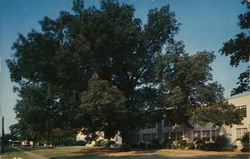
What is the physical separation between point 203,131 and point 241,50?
3525cm

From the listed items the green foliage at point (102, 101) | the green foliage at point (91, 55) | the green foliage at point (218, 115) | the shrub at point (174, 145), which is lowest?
the shrub at point (174, 145)

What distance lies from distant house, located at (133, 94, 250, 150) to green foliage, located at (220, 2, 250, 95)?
22494mm

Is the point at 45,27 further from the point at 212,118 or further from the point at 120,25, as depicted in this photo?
the point at 212,118

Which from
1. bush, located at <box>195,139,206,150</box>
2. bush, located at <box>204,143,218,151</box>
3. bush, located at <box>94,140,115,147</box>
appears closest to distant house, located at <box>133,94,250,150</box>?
bush, located at <box>195,139,206,150</box>

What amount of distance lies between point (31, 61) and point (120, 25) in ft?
37.0

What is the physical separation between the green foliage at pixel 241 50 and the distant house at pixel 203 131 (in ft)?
73.8

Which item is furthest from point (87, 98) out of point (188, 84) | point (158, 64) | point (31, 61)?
point (188, 84)

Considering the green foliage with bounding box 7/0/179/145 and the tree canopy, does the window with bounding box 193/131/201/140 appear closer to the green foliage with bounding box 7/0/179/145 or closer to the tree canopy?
the tree canopy

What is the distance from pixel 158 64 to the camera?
37281 millimetres

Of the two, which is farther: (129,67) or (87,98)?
(129,67)

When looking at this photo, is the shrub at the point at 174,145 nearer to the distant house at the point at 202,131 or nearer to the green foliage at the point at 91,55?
the distant house at the point at 202,131

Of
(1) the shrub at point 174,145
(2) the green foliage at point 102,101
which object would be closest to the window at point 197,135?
(1) the shrub at point 174,145

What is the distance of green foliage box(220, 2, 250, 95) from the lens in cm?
1559

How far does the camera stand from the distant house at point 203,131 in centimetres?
4125
